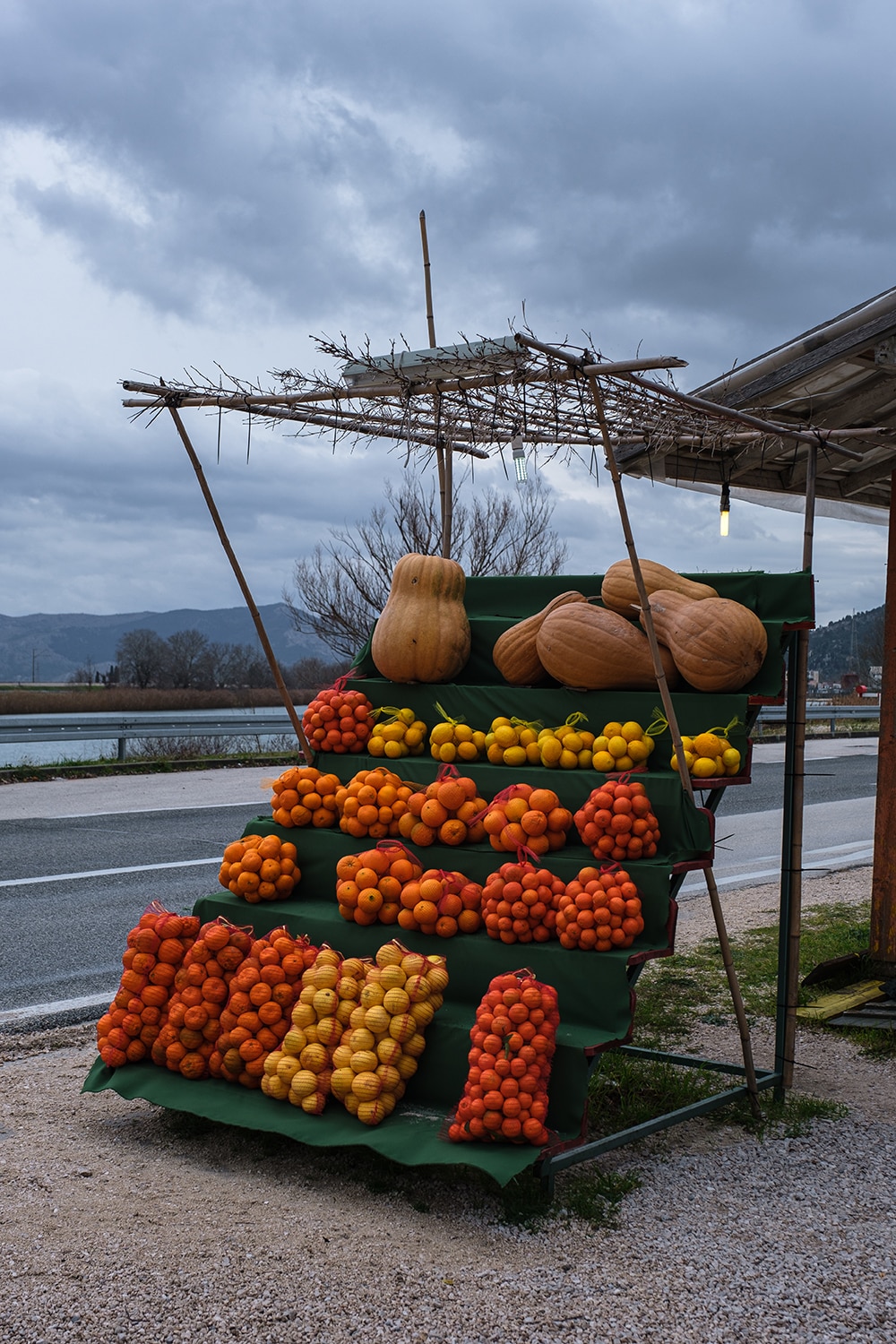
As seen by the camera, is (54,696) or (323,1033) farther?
(54,696)

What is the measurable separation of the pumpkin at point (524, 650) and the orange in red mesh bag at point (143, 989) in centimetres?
193

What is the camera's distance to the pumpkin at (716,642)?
4.49 meters

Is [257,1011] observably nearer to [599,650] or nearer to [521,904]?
[521,904]

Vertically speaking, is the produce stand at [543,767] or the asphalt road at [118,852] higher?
the produce stand at [543,767]

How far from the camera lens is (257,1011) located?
4254 mm

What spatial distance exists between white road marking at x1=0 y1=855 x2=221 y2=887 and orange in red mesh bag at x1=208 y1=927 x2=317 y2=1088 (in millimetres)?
5626

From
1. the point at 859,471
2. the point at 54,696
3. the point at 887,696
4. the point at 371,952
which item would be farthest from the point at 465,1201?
the point at 54,696

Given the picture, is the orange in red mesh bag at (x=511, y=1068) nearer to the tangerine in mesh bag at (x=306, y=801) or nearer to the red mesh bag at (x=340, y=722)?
the tangerine in mesh bag at (x=306, y=801)

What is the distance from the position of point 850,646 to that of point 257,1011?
65314 millimetres

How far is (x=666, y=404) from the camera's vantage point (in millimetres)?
4504

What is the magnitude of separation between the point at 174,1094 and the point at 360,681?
2326 millimetres

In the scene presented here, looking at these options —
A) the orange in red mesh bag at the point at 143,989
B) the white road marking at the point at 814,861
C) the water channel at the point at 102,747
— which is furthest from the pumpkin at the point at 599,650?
the water channel at the point at 102,747

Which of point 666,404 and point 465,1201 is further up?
point 666,404

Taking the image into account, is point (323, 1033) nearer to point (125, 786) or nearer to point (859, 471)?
point (859, 471)
